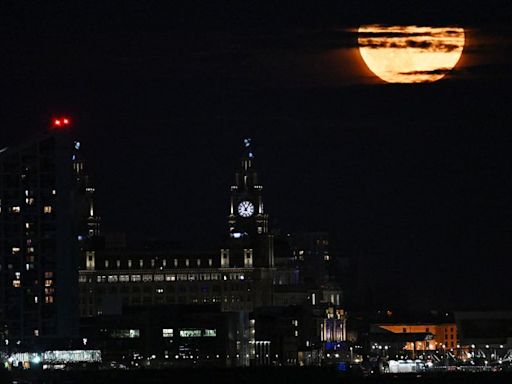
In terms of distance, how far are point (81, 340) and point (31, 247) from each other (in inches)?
312

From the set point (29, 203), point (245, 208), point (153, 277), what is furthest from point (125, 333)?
point (245, 208)

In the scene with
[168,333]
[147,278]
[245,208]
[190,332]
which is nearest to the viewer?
[168,333]

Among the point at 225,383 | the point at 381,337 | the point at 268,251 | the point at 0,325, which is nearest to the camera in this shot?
the point at 225,383

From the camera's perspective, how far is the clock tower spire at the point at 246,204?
18475cm

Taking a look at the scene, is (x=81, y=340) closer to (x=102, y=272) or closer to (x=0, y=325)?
(x=0, y=325)

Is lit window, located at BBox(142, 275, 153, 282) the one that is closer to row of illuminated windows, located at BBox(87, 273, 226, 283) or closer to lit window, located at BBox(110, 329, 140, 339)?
row of illuminated windows, located at BBox(87, 273, 226, 283)

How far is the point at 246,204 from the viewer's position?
18688cm

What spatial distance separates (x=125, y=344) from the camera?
146 m

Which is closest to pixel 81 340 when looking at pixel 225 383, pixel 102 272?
pixel 225 383

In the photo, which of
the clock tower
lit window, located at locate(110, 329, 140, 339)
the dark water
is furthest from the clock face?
lit window, located at locate(110, 329, 140, 339)

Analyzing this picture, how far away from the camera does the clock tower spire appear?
18475 cm

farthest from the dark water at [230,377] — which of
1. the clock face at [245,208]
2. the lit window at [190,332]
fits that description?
the clock face at [245,208]

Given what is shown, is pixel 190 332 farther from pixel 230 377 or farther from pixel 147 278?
pixel 147 278

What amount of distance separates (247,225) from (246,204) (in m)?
2.53
